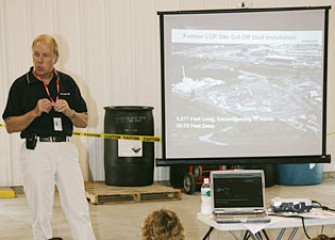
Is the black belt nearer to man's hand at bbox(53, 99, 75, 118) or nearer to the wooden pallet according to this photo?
man's hand at bbox(53, 99, 75, 118)

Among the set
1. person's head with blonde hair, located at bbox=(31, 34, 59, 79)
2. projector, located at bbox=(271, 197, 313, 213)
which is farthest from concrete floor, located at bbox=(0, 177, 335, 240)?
person's head with blonde hair, located at bbox=(31, 34, 59, 79)

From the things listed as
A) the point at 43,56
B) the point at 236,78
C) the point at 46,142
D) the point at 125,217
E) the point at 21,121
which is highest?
the point at 43,56

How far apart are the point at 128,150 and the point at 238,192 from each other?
12.9 feet

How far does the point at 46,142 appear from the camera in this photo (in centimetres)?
399

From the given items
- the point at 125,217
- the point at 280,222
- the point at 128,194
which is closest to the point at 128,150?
the point at 128,194

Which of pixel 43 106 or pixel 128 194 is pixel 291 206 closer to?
pixel 43 106

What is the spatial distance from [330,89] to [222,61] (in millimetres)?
4805

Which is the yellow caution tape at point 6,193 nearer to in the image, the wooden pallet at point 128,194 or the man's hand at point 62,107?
the wooden pallet at point 128,194

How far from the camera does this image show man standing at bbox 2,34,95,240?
3973 millimetres

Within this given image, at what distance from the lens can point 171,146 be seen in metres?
4.60

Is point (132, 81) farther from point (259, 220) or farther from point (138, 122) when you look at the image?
point (259, 220)

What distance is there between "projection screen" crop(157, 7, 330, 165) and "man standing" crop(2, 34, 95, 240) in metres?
0.81

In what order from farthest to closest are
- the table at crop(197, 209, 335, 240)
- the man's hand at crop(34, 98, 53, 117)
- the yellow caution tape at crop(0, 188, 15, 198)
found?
the yellow caution tape at crop(0, 188, 15, 198) < the man's hand at crop(34, 98, 53, 117) < the table at crop(197, 209, 335, 240)

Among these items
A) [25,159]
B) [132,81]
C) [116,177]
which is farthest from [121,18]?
[25,159]
